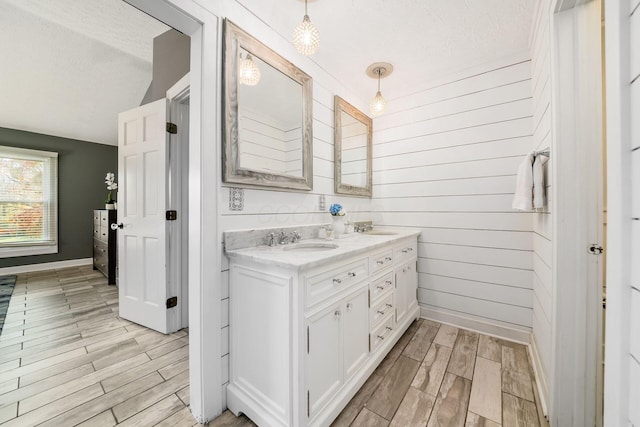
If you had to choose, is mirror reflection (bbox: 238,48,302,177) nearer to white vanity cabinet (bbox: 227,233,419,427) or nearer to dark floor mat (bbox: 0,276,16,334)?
white vanity cabinet (bbox: 227,233,419,427)

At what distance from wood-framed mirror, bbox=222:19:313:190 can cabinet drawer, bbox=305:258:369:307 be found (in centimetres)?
72

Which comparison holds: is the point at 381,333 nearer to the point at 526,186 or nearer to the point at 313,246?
the point at 313,246

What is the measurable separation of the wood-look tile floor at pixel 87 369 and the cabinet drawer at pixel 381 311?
114 cm

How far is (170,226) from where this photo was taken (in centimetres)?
211

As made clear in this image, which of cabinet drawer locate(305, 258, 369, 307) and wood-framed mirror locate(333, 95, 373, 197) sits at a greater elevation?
wood-framed mirror locate(333, 95, 373, 197)

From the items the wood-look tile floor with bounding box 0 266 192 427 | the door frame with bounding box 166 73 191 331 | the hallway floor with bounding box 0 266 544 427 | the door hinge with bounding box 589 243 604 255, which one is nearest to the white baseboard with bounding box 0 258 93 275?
the wood-look tile floor with bounding box 0 266 192 427

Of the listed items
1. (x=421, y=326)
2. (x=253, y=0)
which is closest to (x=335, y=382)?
(x=421, y=326)

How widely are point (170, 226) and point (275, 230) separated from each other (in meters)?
1.11

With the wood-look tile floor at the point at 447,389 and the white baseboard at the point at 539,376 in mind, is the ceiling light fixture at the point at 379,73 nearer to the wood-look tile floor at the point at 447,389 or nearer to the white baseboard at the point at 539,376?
the wood-look tile floor at the point at 447,389

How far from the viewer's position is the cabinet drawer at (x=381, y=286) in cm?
162

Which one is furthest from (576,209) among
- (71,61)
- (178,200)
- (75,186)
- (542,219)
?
(75,186)

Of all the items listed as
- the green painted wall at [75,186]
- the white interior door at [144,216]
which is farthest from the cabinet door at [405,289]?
the green painted wall at [75,186]

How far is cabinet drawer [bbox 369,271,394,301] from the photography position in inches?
63.9
